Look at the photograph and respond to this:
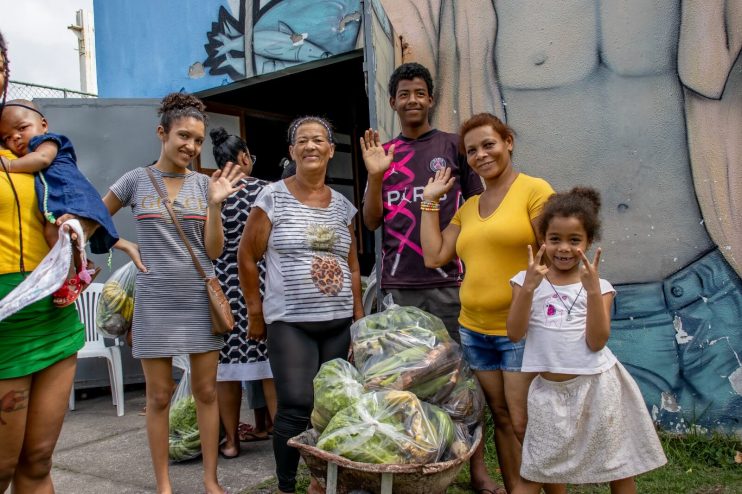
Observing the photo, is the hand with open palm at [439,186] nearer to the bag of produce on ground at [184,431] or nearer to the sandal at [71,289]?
the sandal at [71,289]

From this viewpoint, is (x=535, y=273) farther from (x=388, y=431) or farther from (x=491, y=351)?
(x=388, y=431)

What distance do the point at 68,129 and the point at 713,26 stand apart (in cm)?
→ 572

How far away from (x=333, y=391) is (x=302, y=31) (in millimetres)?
4155

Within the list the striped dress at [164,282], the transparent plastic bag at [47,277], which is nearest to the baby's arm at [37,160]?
the transparent plastic bag at [47,277]

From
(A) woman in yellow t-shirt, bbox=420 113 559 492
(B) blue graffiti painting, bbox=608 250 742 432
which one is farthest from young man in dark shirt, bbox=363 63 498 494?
(B) blue graffiti painting, bbox=608 250 742 432

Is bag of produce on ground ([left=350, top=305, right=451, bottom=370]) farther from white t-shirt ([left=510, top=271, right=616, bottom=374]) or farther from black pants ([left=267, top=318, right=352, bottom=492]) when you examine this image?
white t-shirt ([left=510, top=271, right=616, bottom=374])

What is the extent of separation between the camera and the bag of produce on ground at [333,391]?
2432mm

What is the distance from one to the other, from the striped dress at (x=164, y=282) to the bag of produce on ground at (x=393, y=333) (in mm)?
805

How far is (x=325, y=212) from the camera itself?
120 inches

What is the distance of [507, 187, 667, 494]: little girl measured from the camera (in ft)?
7.49

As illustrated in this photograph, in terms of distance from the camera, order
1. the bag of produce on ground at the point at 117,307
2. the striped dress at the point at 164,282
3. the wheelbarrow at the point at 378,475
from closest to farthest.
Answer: the wheelbarrow at the point at 378,475 → the striped dress at the point at 164,282 → the bag of produce on ground at the point at 117,307

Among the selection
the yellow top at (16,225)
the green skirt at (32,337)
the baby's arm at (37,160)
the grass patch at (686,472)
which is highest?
the baby's arm at (37,160)

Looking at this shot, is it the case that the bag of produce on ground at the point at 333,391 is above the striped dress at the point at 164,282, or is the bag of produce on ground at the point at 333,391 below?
below

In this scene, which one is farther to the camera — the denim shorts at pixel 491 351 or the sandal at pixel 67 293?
the denim shorts at pixel 491 351
